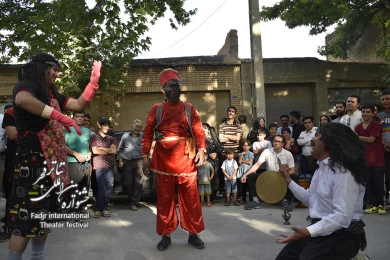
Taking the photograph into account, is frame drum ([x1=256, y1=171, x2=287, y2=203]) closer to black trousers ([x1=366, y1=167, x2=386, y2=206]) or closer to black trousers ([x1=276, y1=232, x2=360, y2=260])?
black trousers ([x1=366, y1=167, x2=386, y2=206])

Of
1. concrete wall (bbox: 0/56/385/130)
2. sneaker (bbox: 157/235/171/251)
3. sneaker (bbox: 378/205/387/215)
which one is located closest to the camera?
sneaker (bbox: 157/235/171/251)

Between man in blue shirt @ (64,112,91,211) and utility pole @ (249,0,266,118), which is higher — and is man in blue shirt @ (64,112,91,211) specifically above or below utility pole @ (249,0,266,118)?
below

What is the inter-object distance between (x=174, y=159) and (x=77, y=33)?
25.2ft

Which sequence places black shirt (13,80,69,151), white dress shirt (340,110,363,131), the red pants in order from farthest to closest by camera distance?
white dress shirt (340,110,363,131) → the red pants → black shirt (13,80,69,151)

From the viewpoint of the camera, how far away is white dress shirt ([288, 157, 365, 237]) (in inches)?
113

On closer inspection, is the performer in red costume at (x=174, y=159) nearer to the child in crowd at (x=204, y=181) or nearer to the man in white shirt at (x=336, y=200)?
the man in white shirt at (x=336, y=200)

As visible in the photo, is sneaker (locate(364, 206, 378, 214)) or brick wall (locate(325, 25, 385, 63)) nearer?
sneaker (locate(364, 206, 378, 214))

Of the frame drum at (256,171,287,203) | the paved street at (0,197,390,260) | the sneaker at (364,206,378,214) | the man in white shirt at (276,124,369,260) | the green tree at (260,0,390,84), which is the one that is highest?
the green tree at (260,0,390,84)

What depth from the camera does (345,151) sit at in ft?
9.89

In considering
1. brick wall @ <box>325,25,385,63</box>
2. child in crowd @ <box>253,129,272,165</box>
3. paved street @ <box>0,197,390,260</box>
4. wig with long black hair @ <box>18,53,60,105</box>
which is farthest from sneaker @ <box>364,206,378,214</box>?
brick wall @ <box>325,25,385,63</box>

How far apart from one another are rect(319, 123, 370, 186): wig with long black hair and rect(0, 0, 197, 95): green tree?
30.9 ft

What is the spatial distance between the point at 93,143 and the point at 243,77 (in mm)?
10000

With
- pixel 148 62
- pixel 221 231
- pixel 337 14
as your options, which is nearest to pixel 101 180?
pixel 221 231

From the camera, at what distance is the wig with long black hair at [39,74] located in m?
3.29
